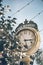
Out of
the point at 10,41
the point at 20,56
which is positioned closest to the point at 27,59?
the point at 20,56

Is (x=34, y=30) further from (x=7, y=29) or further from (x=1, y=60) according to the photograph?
(x=1, y=60)

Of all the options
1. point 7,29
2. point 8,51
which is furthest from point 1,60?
point 7,29

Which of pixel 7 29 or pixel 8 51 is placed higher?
pixel 7 29

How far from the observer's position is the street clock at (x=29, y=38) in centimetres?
296

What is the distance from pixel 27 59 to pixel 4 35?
392 millimetres

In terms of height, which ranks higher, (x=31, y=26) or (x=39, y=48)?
(x=31, y=26)

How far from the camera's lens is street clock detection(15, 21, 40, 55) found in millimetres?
2963

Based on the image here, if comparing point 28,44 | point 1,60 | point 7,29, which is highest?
point 7,29

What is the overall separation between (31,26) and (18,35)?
0.19 metres

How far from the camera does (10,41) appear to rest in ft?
9.36

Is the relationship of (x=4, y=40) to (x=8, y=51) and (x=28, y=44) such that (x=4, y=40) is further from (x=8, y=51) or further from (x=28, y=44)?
(x=28, y=44)

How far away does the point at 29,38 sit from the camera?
2992 mm

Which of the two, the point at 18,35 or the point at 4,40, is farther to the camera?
the point at 18,35

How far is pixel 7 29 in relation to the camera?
2.89 metres
